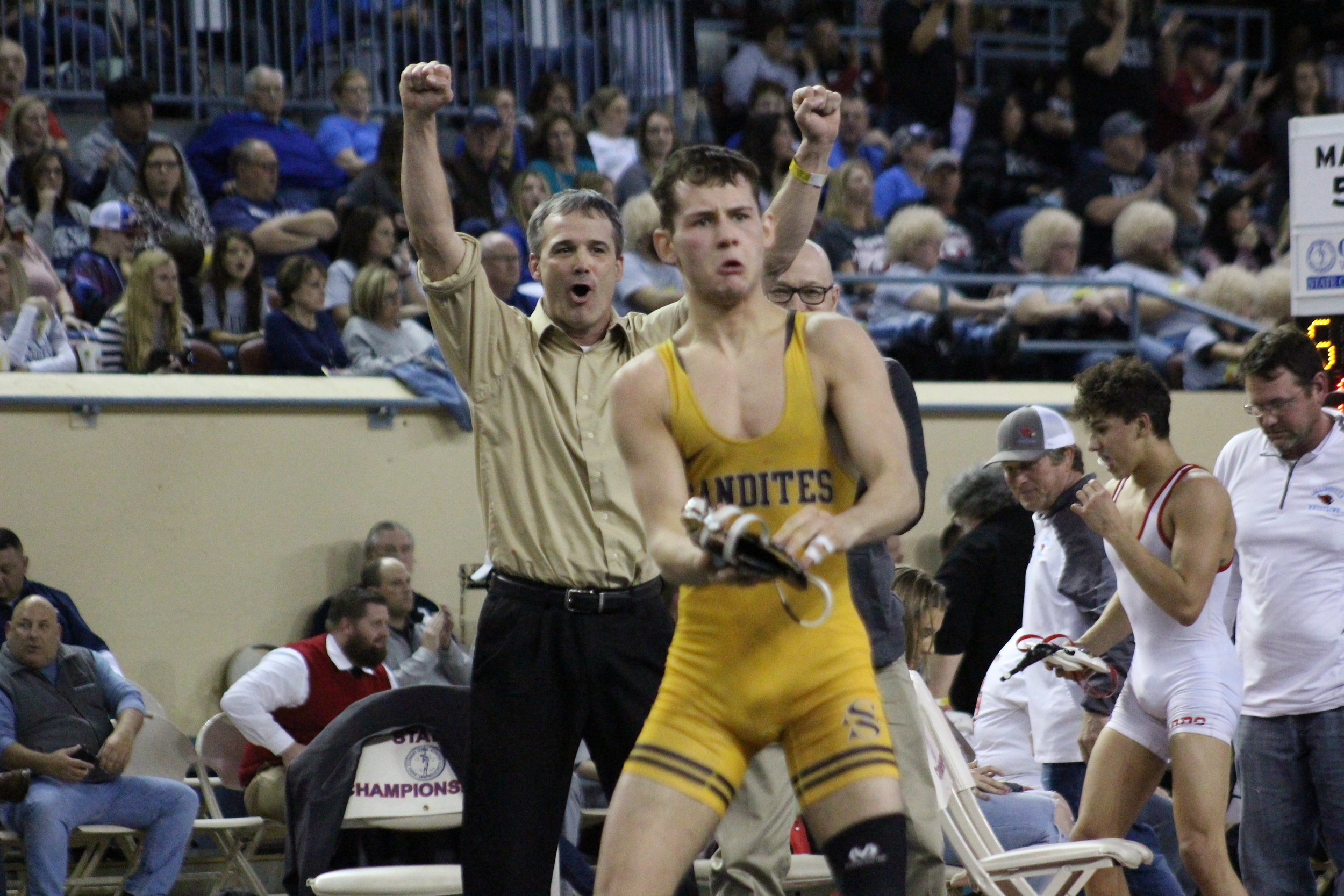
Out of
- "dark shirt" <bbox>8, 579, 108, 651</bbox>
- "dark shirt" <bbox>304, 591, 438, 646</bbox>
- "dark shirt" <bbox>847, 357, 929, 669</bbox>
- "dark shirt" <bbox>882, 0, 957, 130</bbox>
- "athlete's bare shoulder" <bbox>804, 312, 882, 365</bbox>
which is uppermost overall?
"dark shirt" <bbox>882, 0, 957, 130</bbox>

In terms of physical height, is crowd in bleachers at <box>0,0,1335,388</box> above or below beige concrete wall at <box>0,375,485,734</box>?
above

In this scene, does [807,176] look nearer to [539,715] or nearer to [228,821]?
[539,715]

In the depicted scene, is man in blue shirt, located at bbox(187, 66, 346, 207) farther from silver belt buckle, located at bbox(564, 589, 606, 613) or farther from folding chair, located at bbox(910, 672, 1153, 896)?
silver belt buckle, located at bbox(564, 589, 606, 613)

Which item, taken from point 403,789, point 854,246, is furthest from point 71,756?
point 854,246

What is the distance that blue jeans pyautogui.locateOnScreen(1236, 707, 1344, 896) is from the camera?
5332mm

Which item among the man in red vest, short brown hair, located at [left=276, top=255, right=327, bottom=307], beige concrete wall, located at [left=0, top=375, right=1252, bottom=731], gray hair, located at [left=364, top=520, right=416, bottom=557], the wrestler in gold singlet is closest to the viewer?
the wrestler in gold singlet

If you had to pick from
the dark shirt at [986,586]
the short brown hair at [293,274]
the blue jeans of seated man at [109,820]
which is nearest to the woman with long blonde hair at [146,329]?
the short brown hair at [293,274]

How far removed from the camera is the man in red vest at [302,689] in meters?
6.92

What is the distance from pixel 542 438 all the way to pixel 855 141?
28.4 ft

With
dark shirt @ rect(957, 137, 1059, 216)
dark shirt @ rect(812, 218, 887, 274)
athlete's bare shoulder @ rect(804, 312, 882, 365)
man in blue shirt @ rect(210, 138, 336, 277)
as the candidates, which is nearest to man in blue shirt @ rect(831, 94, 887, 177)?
dark shirt @ rect(957, 137, 1059, 216)

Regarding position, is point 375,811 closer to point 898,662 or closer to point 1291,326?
point 898,662

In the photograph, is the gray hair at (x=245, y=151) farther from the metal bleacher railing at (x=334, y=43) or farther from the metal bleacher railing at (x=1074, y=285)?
the metal bleacher railing at (x=1074, y=285)

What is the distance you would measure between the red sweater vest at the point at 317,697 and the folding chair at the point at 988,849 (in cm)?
257

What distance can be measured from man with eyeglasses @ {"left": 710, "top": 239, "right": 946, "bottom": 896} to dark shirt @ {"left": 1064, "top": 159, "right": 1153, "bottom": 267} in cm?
832
